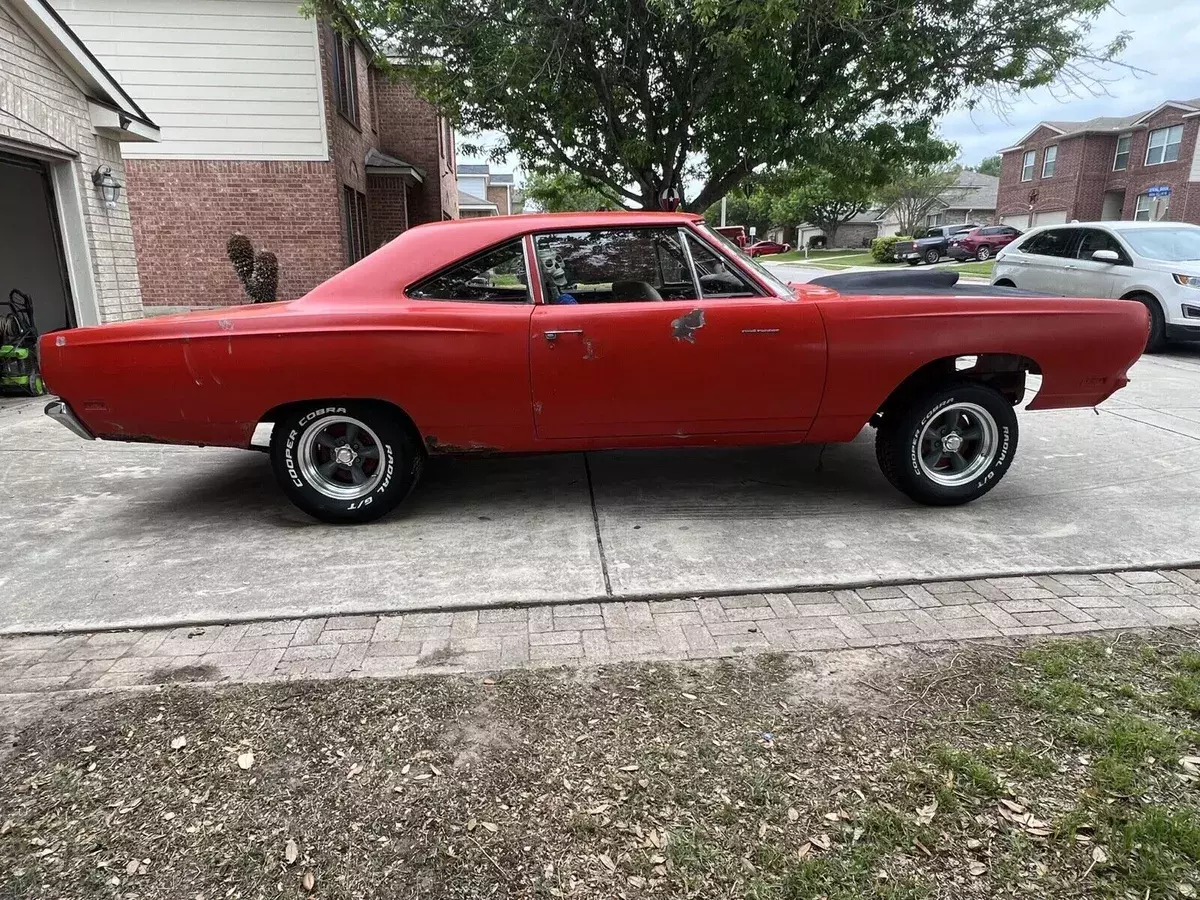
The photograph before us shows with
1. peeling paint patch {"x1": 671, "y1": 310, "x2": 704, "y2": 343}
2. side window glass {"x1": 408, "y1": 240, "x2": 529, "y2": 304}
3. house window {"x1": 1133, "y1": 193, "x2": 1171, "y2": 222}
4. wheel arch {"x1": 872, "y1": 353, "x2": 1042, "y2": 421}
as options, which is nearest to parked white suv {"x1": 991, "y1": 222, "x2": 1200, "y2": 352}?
wheel arch {"x1": 872, "y1": 353, "x2": 1042, "y2": 421}

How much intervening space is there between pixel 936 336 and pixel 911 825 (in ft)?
8.98

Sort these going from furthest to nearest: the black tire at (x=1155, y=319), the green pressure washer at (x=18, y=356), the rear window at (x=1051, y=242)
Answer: the rear window at (x=1051, y=242) < the black tire at (x=1155, y=319) < the green pressure washer at (x=18, y=356)

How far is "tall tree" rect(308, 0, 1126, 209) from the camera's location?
11.3 metres

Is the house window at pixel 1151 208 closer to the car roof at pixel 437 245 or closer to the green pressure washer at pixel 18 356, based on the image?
the car roof at pixel 437 245

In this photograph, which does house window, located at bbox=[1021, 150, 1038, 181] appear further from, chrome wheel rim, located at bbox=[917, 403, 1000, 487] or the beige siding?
chrome wheel rim, located at bbox=[917, 403, 1000, 487]

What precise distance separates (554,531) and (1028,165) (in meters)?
52.6

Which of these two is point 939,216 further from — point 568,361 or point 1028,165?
point 568,361

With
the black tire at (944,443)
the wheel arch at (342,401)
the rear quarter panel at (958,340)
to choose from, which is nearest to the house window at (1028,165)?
the rear quarter panel at (958,340)

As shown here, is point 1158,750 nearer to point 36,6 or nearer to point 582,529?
point 582,529

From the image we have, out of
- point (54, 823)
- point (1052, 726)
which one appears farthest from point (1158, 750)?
point (54, 823)

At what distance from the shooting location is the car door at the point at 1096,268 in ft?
33.8

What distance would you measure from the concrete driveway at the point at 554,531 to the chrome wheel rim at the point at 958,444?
22 centimetres

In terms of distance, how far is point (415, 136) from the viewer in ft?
67.9

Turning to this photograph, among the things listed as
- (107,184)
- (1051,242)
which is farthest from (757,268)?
(1051,242)
